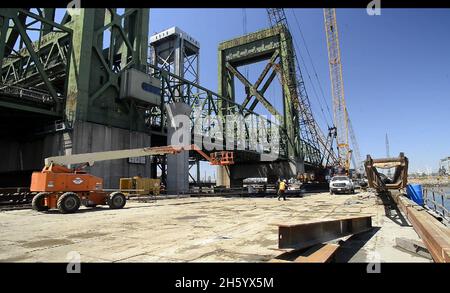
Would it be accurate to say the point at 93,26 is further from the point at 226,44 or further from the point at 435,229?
the point at 226,44

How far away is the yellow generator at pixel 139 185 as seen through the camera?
31.8 meters

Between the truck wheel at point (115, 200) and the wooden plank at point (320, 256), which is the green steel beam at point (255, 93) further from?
the wooden plank at point (320, 256)

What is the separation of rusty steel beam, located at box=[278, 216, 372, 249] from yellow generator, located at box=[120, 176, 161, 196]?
1019 inches

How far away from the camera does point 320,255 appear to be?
543 centimetres

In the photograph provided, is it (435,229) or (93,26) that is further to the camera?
(93,26)

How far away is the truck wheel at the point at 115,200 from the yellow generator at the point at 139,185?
12199 millimetres

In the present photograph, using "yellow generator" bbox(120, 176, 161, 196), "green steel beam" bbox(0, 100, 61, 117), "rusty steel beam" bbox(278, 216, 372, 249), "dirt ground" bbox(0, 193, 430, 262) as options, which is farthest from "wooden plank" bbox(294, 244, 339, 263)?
"green steel beam" bbox(0, 100, 61, 117)

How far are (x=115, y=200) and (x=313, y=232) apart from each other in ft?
48.7

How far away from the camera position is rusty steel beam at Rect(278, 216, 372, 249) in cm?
581

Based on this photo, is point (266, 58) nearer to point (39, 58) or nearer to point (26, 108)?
point (39, 58)

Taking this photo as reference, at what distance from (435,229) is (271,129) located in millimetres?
61691

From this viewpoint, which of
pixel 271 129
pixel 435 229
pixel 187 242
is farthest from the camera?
pixel 271 129
